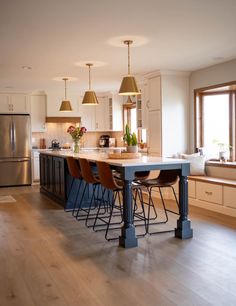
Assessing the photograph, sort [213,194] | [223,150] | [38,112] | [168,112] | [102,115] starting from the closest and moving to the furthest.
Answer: [213,194]
[223,150]
[168,112]
[38,112]
[102,115]

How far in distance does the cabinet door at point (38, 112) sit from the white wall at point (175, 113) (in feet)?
12.4

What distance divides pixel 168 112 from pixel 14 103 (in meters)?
4.17

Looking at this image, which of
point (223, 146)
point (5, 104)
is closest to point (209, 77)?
point (223, 146)

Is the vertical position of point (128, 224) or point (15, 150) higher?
point (15, 150)

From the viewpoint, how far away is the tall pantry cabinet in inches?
277

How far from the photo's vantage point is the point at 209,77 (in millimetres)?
6660

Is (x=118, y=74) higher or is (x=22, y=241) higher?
(x=118, y=74)

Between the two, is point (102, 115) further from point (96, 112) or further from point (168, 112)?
point (168, 112)

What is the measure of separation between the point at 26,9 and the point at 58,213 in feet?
10.8

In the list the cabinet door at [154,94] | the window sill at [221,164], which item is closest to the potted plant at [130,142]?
the window sill at [221,164]

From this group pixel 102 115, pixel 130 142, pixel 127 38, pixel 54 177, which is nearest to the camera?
pixel 127 38

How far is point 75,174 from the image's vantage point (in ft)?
17.9

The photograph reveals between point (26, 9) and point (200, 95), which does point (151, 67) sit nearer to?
point (200, 95)

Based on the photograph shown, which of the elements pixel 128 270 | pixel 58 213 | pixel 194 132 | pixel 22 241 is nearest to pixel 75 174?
pixel 58 213
